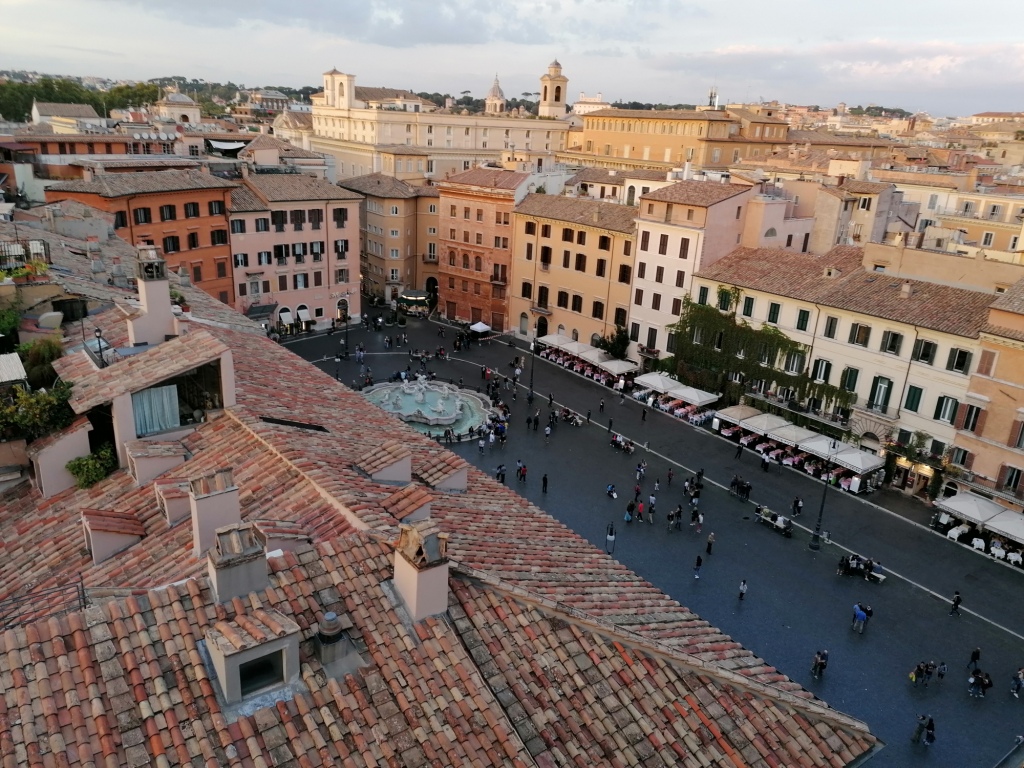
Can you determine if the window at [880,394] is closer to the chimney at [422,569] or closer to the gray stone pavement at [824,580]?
the gray stone pavement at [824,580]

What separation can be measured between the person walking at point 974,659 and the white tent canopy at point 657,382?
2339 cm

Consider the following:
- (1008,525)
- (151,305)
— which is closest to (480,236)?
(1008,525)

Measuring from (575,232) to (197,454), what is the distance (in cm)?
4546

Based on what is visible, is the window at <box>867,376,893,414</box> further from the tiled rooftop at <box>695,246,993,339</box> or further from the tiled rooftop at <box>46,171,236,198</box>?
the tiled rooftop at <box>46,171,236,198</box>

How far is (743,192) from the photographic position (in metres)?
49.7

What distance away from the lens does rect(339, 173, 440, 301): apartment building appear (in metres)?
69.1

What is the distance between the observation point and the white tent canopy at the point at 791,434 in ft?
130

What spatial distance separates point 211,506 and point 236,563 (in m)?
2.28

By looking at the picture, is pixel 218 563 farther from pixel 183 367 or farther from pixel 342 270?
pixel 342 270

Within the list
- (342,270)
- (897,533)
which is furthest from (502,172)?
(897,533)

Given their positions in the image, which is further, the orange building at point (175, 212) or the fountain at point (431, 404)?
the orange building at point (175, 212)

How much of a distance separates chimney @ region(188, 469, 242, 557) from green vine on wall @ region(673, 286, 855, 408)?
36.1m

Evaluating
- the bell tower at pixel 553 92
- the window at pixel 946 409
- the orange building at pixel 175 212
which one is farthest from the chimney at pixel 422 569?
the bell tower at pixel 553 92

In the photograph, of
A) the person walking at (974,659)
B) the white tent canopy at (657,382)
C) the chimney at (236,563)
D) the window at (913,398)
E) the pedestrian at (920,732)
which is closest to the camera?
the chimney at (236,563)
